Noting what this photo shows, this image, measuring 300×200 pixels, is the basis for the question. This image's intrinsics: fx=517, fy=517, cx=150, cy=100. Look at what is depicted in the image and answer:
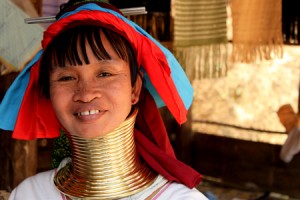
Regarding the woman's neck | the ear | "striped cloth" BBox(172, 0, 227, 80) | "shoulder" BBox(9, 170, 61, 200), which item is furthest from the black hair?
"striped cloth" BBox(172, 0, 227, 80)

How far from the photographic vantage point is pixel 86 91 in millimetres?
1842

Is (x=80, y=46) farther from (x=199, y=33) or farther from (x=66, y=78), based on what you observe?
(x=199, y=33)

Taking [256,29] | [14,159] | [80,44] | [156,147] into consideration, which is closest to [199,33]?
[256,29]

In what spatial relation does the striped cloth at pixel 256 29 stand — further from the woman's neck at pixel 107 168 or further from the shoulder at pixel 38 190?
the shoulder at pixel 38 190

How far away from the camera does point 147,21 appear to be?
169 inches

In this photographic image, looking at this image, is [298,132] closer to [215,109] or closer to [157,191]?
[215,109]

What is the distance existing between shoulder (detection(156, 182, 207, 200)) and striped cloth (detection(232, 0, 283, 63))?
209cm

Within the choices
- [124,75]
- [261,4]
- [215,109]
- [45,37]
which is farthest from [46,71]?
[215,109]

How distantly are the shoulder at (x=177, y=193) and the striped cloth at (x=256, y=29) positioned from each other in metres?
2.09

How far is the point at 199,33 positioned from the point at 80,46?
1.99 meters

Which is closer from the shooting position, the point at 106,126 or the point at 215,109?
the point at 106,126

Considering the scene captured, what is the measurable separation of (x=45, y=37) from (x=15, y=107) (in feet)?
1.23

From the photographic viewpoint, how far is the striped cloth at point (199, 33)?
3.70 metres

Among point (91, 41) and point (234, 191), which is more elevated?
point (91, 41)
